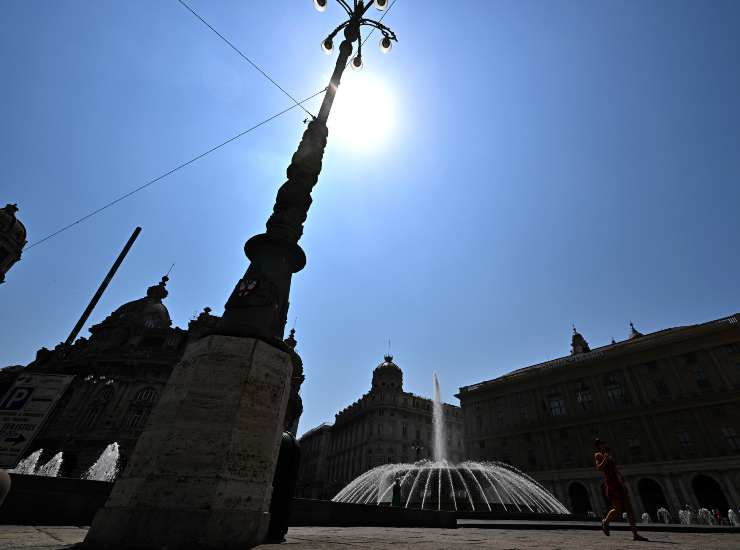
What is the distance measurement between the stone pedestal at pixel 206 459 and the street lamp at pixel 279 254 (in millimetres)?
400

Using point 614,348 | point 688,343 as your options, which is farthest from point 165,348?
point 688,343

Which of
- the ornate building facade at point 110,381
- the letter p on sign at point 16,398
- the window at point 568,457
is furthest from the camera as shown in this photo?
the window at point 568,457

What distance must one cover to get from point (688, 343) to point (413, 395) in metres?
43.5

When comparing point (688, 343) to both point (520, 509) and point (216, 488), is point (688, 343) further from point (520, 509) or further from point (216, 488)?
point (216, 488)

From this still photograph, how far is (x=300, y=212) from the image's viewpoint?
18.5 ft

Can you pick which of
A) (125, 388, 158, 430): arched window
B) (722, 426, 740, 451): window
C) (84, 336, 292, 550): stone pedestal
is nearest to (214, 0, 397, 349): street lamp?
(84, 336, 292, 550): stone pedestal

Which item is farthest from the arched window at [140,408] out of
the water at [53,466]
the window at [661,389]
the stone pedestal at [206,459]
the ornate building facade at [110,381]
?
the window at [661,389]

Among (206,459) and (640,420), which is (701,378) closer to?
(640,420)

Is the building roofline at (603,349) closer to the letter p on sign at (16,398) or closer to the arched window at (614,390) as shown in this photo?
the arched window at (614,390)

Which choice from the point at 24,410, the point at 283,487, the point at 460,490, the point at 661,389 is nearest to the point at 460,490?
the point at 460,490

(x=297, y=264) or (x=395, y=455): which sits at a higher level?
(x=395, y=455)

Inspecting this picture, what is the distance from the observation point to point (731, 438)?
2758 cm

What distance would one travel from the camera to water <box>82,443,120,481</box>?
27.7 metres

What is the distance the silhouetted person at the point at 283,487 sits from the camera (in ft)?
12.2
